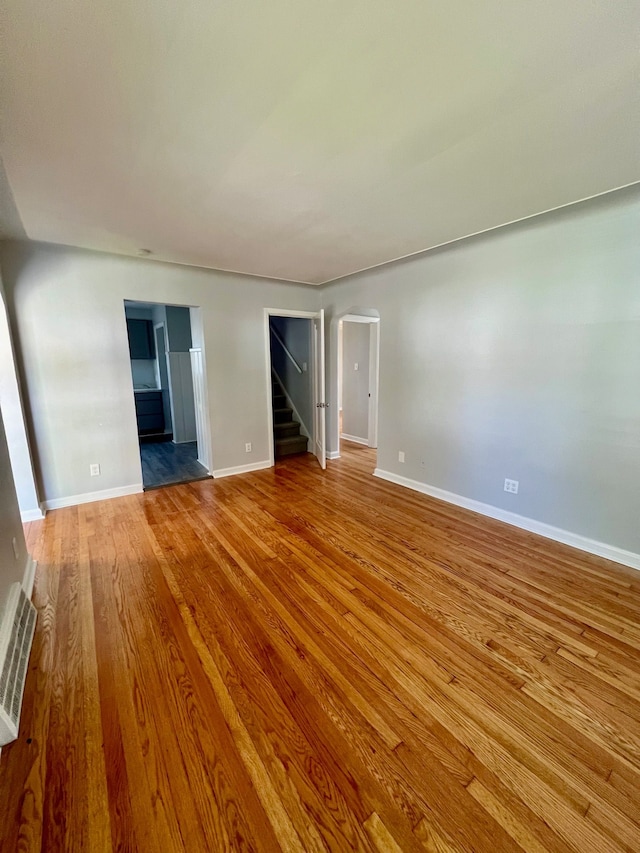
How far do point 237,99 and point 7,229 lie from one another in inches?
102

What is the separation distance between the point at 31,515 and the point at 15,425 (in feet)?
2.84

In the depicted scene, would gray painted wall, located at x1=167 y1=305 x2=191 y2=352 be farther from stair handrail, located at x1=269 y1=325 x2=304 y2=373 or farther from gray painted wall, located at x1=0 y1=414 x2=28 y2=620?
gray painted wall, located at x1=0 y1=414 x2=28 y2=620

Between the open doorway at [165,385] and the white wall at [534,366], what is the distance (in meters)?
3.41

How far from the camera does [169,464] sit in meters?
4.91

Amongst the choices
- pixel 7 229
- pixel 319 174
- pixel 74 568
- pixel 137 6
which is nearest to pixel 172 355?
pixel 7 229

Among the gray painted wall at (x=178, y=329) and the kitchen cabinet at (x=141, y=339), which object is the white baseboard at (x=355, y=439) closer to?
the gray painted wall at (x=178, y=329)

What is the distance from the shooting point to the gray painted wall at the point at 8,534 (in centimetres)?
174

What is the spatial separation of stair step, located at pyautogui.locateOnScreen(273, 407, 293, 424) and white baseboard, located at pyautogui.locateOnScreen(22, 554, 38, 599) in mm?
3604

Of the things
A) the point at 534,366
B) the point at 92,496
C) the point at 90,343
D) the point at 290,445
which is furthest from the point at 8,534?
the point at 534,366

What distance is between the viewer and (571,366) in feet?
8.57

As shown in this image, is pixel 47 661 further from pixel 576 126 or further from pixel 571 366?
pixel 571 366

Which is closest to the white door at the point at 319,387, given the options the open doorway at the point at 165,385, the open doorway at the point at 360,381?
the open doorway at the point at 360,381

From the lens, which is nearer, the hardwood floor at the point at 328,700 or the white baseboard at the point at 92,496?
the hardwood floor at the point at 328,700

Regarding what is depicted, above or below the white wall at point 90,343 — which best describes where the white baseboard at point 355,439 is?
below
